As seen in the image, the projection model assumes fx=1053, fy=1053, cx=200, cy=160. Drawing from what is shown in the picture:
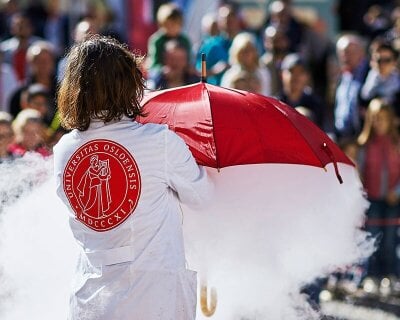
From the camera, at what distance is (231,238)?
200 inches

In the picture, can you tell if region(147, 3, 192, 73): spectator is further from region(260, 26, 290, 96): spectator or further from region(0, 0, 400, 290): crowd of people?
region(260, 26, 290, 96): spectator

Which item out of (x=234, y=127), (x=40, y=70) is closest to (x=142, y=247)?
(x=234, y=127)

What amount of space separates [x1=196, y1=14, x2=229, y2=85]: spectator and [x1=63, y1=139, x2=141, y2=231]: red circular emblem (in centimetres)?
524

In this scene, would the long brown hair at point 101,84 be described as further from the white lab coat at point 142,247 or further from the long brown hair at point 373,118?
the long brown hair at point 373,118

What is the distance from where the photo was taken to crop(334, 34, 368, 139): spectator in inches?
414

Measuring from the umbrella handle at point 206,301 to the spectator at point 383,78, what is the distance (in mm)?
5658

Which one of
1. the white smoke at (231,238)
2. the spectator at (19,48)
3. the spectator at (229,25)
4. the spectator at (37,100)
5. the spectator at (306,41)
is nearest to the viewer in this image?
the white smoke at (231,238)

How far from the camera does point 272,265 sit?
5223 millimetres

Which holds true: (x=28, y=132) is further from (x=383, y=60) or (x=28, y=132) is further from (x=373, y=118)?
(x=383, y=60)

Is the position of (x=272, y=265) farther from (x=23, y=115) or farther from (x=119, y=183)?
(x=23, y=115)

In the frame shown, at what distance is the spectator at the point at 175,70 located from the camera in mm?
9609

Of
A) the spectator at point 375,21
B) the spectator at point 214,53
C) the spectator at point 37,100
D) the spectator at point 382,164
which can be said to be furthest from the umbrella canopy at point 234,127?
the spectator at point 375,21

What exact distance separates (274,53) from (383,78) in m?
1.24

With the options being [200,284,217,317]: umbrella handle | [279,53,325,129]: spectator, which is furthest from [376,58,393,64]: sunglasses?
[200,284,217,317]: umbrella handle
